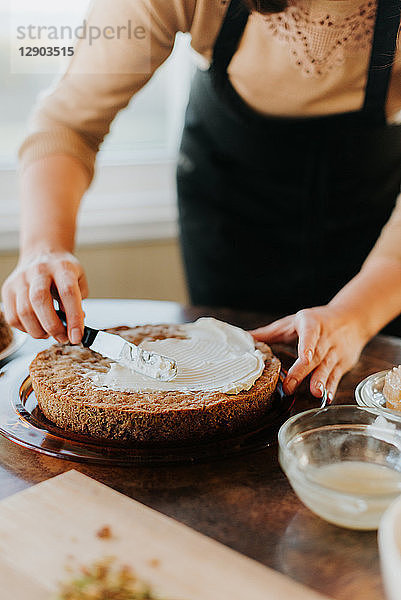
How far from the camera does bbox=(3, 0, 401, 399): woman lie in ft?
4.04

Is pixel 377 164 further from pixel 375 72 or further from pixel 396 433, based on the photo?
pixel 396 433

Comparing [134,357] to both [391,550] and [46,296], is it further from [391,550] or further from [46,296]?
[391,550]

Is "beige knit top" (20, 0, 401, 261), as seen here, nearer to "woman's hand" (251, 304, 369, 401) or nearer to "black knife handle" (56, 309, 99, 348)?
"woman's hand" (251, 304, 369, 401)

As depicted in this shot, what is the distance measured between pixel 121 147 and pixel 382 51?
1.70m

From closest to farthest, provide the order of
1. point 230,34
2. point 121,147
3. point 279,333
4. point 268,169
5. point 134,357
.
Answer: point 134,357 → point 279,333 → point 230,34 → point 268,169 → point 121,147

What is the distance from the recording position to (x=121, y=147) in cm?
284

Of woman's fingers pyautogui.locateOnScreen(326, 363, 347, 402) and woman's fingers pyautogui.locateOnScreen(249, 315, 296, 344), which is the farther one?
woman's fingers pyautogui.locateOnScreen(249, 315, 296, 344)

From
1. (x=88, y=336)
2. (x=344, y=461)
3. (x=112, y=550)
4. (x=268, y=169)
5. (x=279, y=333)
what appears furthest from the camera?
(x=268, y=169)

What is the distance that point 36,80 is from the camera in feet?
8.70

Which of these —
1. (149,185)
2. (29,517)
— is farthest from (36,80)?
(29,517)

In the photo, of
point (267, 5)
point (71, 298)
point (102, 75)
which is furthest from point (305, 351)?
point (102, 75)

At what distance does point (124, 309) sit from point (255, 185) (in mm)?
542

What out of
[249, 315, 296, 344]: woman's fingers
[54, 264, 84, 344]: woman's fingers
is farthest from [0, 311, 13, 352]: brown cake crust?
[249, 315, 296, 344]: woman's fingers

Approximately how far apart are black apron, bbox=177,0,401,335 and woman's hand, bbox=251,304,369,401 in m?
0.57
